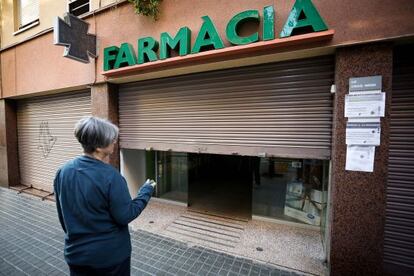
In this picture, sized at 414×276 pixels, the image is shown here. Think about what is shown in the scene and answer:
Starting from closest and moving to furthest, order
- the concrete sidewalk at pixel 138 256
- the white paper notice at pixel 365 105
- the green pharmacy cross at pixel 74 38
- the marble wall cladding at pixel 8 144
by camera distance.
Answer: the white paper notice at pixel 365 105 → the concrete sidewalk at pixel 138 256 → the green pharmacy cross at pixel 74 38 → the marble wall cladding at pixel 8 144

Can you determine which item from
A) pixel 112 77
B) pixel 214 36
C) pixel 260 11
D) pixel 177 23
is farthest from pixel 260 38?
pixel 112 77

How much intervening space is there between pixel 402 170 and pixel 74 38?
606 cm

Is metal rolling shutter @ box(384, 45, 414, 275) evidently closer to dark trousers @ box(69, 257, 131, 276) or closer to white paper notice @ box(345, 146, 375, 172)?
white paper notice @ box(345, 146, 375, 172)

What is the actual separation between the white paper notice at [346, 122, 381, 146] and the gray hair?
110 inches

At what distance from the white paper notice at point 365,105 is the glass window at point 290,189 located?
1568 millimetres

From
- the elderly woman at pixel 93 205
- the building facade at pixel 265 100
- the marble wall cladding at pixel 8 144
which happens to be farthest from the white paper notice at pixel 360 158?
the marble wall cladding at pixel 8 144

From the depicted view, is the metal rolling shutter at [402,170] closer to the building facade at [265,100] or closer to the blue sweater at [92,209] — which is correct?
the building facade at [265,100]

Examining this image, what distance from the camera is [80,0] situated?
5.09m

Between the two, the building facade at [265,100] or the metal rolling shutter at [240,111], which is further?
the metal rolling shutter at [240,111]

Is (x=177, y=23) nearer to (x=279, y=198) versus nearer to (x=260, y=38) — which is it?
(x=260, y=38)

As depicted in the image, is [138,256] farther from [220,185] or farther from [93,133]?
[220,185]

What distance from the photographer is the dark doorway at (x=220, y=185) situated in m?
5.14

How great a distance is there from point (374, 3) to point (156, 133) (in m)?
3.93

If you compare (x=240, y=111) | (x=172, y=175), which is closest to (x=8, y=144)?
(x=172, y=175)
